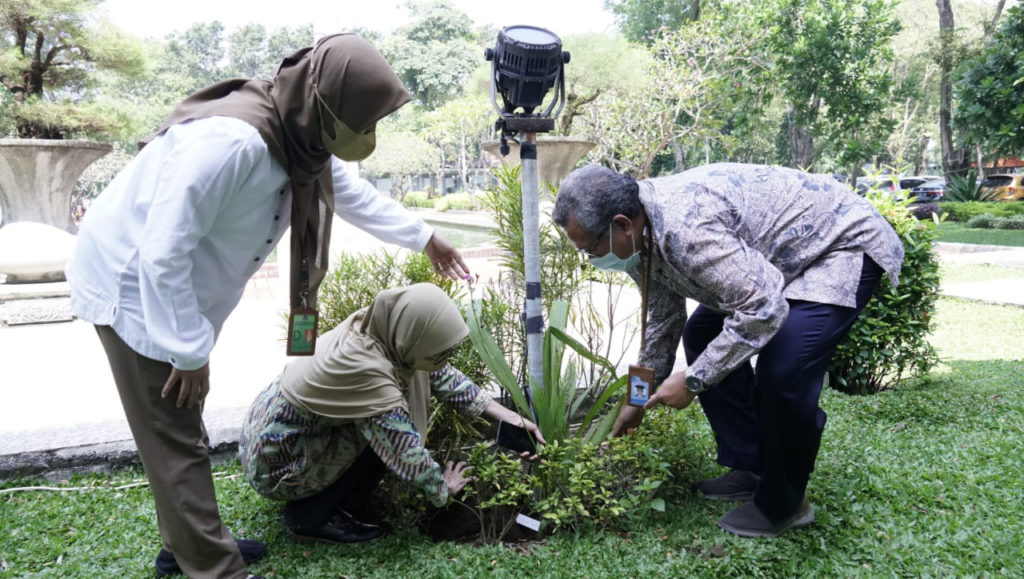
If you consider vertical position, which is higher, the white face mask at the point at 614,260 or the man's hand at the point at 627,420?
the white face mask at the point at 614,260

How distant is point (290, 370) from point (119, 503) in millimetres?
1142

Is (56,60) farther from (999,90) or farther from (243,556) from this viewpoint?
(999,90)

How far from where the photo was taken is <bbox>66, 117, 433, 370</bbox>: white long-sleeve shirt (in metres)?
1.72

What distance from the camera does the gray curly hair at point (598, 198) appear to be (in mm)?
2047

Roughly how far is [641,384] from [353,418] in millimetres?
913

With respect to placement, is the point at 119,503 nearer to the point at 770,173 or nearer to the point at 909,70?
the point at 770,173

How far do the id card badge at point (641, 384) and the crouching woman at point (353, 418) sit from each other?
570mm

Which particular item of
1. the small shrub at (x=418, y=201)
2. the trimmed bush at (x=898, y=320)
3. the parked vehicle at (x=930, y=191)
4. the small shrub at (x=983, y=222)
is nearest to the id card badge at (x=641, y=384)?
the trimmed bush at (x=898, y=320)

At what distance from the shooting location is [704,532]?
2.37m

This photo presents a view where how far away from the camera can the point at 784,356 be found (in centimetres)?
210

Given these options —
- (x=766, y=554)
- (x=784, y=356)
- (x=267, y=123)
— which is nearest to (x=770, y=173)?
(x=784, y=356)

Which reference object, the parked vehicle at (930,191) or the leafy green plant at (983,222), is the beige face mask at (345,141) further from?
the parked vehicle at (930,191)

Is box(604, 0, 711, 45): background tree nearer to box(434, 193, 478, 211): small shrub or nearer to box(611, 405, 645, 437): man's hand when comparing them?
box(434, 193, 478, 211): small shrub

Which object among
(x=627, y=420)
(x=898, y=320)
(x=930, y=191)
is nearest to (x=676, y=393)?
(x=627, y=420)
